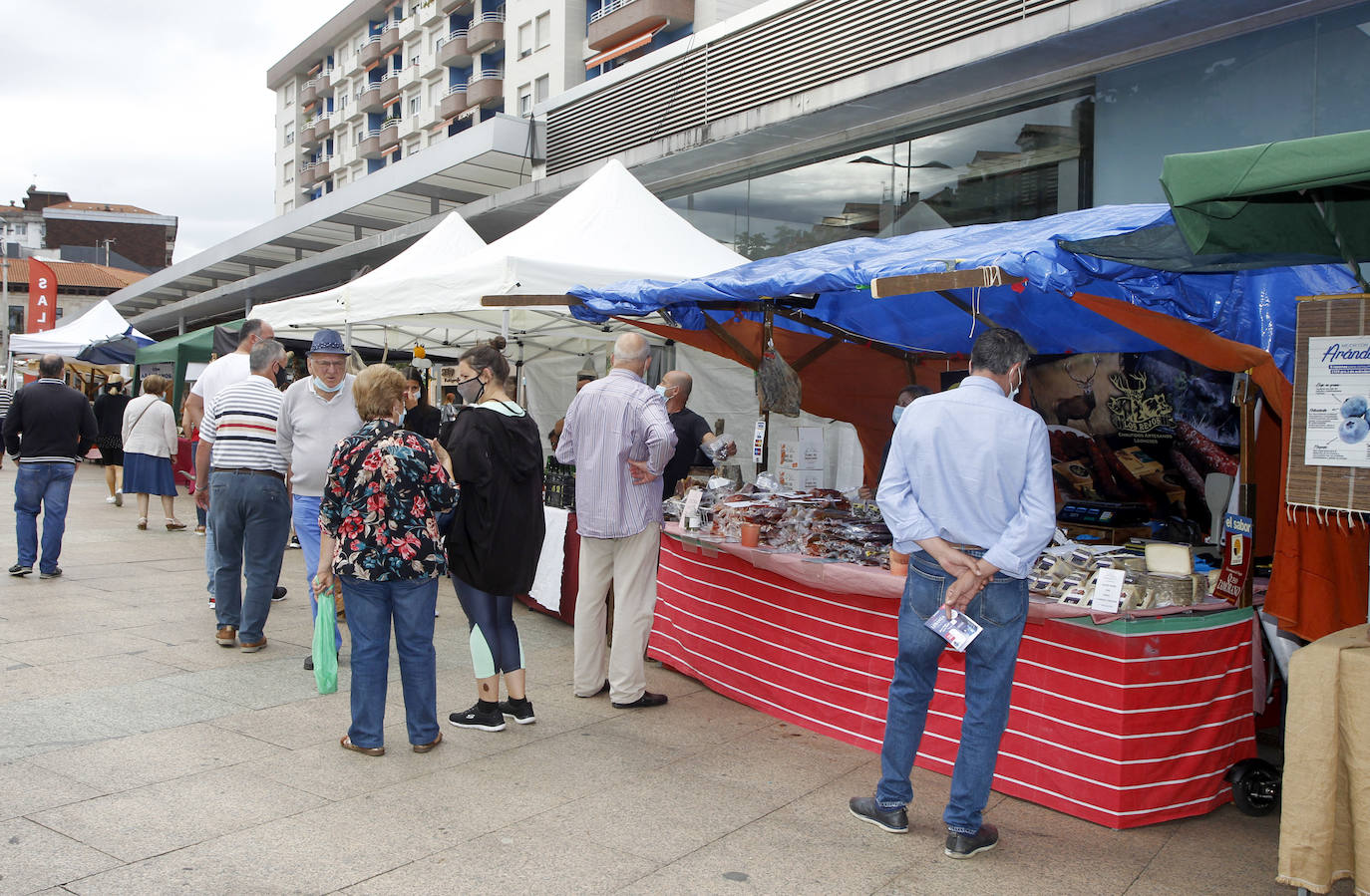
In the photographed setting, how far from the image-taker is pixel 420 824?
364 centimetres

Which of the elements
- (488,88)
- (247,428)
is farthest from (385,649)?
(488,88)

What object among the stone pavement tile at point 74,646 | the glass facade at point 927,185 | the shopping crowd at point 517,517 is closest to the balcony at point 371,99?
the glass facade at point 927,185

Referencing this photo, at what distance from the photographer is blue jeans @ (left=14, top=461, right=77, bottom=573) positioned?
26.4 ft

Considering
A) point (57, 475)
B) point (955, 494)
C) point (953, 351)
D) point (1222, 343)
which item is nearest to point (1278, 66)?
point (953, 351)

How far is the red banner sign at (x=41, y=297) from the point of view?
28047 mm

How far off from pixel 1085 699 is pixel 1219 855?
0.67 meters

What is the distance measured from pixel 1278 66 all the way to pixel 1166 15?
0.88m

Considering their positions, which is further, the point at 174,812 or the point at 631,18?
the point at 631,18

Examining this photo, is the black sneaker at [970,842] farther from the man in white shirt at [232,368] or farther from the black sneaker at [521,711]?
the man in white shirt at [232,368]

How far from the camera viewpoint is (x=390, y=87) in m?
50.7

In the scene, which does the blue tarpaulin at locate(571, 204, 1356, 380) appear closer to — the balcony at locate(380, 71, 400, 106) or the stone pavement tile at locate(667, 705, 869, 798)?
the stone pavement tile at locate(667, 705, 869, 798)

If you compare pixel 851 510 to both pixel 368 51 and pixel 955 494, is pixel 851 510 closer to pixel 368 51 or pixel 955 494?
pixel 955 494

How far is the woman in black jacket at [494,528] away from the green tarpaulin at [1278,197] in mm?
2924

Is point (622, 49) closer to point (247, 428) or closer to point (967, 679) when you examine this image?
point (247, 428)
